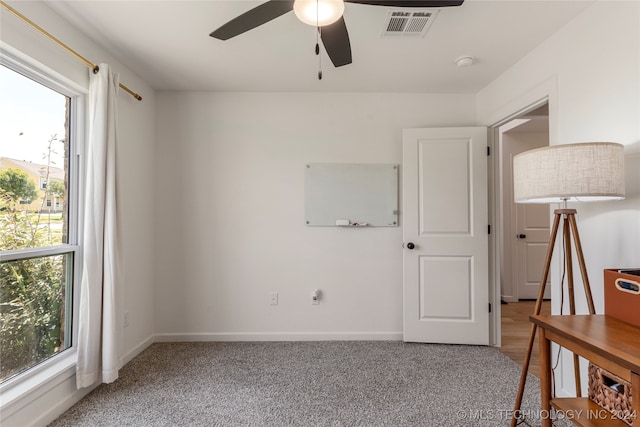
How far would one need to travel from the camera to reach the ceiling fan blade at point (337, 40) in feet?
4.78

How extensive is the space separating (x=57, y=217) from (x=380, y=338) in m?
2.74

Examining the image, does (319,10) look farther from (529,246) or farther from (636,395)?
(529,246)

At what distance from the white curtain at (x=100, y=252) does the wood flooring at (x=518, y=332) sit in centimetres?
310

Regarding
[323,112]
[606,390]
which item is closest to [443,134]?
[323,112]

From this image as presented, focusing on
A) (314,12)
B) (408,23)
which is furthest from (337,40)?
(408,23)

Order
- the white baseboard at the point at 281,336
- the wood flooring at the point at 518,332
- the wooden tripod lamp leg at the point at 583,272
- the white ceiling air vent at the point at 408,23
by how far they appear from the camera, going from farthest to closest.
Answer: the white baseboard at the point at 281,336 → the wood flooring at the point at 518,332 → the white ceiling air vent at the point at 408,23 → the wooden tripod lamp leg at the point at 583,272

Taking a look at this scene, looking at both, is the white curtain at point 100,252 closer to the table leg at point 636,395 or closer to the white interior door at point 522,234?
the table leg at point 636,395

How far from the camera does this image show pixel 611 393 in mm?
1233

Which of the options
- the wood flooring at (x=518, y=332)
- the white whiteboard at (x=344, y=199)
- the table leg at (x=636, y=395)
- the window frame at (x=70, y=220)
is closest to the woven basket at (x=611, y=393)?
the table leg at (x=636, y=395)

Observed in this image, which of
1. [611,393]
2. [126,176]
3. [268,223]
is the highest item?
[126,176]

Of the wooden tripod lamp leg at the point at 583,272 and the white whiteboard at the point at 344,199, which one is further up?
the white whiteboard at the point at 344,199

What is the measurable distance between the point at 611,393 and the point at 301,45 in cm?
253

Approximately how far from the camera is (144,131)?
2.69m

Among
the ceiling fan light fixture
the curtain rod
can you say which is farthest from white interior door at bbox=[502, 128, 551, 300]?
the curtain rod
